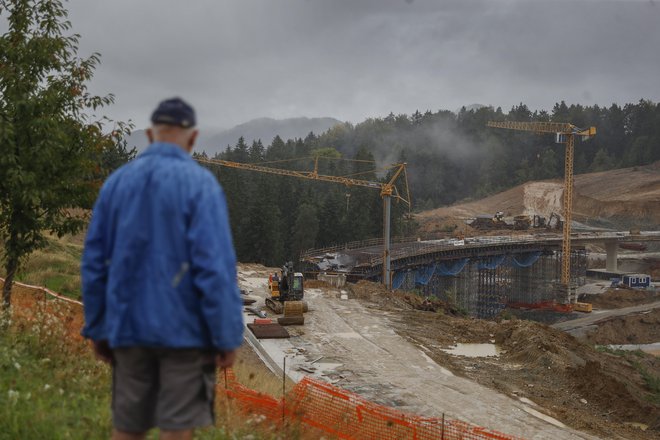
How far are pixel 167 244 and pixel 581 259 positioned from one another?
77755 mm

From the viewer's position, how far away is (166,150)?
9.38 ft

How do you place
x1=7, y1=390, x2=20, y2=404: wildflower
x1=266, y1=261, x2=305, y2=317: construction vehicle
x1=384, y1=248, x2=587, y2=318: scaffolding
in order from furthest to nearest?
1. x1=384, y1=248, x2=587, y2=318: scaffolding
2. x1=266, y1=261, x2=305, y2=317: construction vehicle
3. x1=7, y1=390, x2=20, y2=404: wildflower

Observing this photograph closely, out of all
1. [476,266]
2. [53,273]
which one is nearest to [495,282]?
[476,266]

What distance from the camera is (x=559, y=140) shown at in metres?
72.6

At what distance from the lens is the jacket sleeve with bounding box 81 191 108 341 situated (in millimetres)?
2855

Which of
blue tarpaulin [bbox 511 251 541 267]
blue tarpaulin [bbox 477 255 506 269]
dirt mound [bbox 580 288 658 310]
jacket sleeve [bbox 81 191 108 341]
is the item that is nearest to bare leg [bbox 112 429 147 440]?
jacket sleeve [bbox 81 191 108 341]

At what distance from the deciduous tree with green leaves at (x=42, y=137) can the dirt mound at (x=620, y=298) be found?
205ft

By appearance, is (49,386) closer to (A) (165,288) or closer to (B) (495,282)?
(A) (165,288)

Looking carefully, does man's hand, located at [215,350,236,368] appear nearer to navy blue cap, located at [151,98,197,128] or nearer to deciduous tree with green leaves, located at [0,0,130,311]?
navy blue cap, located at [151,98,197,128]

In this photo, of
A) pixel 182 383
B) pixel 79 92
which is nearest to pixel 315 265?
pixel 79 92

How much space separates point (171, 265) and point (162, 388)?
557 mm

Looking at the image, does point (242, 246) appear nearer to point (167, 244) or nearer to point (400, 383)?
point (400, 383)

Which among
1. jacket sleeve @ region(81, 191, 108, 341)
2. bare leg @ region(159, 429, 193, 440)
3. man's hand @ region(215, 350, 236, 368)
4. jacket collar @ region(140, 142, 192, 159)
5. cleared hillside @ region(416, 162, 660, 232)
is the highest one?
cleared hillside @ region(416, 162, 660, 232)

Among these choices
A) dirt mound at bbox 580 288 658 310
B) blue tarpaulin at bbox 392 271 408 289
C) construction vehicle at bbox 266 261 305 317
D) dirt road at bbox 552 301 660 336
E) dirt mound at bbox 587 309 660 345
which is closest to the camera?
construction vehicle at bbox 266 261 305 317
